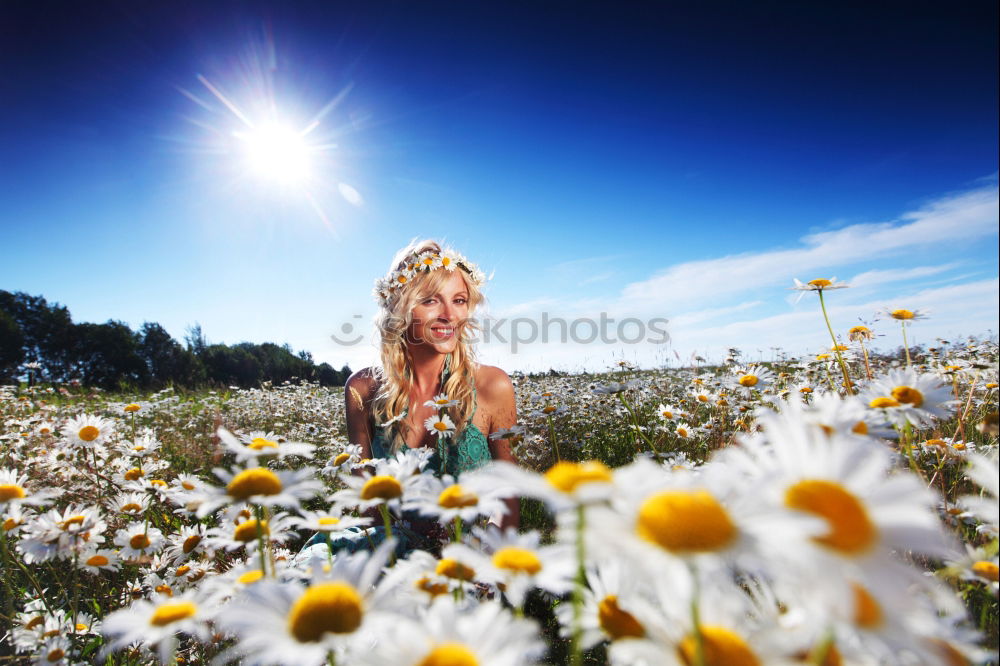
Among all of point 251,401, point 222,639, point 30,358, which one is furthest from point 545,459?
point 30,358

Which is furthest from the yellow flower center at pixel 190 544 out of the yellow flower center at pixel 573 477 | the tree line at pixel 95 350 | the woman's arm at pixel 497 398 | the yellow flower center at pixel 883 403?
the tree line at pixel 95 350

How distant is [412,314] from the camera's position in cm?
460

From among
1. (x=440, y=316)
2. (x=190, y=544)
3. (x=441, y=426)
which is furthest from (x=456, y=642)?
(x=440, y=316)

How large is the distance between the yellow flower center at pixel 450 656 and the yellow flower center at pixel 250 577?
64 centimetres

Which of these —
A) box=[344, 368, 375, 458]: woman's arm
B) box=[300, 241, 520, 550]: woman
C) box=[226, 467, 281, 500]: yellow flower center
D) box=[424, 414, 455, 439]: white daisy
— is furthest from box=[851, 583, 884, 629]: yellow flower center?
box=[344, 368, 375, 458]: woman's arm

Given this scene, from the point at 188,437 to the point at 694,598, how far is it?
305 inches

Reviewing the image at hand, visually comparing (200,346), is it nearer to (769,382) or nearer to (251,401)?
(251,401)

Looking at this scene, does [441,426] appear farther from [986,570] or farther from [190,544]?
[986,570]

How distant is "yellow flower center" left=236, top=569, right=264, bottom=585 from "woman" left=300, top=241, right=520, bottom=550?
295cm

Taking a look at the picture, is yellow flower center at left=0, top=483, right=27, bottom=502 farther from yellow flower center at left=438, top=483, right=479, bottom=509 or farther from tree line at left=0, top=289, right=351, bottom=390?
tree line at left=0, top=289, right=351, bottom=390

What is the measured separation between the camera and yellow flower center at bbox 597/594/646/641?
0.76 metres

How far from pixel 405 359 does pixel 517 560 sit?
413cm

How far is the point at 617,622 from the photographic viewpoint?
30.5 inches

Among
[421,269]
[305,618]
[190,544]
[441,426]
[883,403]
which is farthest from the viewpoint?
[421,269]
